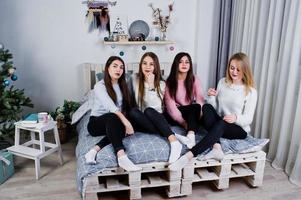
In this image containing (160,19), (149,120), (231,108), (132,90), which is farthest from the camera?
(160,19)

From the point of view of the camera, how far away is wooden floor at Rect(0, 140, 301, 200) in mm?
2021

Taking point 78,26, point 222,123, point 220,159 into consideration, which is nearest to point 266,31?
point 222,123

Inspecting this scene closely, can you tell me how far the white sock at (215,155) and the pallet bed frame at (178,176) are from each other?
46 mm

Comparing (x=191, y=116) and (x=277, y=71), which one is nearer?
(x=191, y=116)

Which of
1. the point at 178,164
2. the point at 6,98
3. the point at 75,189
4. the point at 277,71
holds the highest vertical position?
the point at 277,71

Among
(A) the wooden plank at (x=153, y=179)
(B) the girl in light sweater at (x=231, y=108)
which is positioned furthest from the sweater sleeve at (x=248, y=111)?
(A) the wooden plank at (x=153, y=179)

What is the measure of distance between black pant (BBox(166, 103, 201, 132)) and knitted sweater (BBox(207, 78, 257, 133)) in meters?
0.20

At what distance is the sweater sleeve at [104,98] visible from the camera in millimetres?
2180

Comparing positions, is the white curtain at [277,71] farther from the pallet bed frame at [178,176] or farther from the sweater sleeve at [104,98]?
the sweater sleeve at [104,98]

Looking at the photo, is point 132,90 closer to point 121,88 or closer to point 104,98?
point 121,88

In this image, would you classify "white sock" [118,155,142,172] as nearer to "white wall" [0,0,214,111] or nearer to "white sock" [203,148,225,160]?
"white sock" [203,148,225,160]

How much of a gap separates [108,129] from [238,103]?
3.50 ft

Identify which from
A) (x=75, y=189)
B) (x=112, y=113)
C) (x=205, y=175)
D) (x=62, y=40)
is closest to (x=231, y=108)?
(x=205, y=175)

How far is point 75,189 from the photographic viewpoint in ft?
6.88
